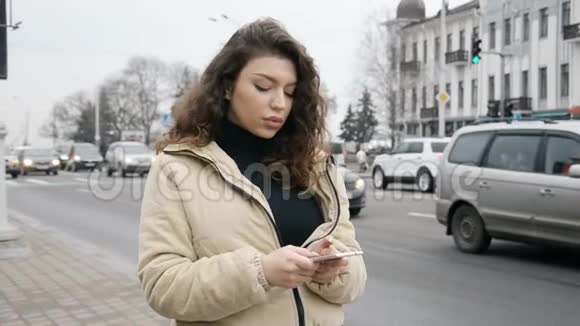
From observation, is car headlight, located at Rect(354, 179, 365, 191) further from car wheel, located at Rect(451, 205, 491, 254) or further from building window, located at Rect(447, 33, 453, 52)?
building window, located at Rect(447, 33, 453, 52)

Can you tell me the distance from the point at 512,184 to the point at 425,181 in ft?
44.3

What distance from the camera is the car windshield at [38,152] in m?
37.2

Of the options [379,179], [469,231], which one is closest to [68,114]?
[379,179]

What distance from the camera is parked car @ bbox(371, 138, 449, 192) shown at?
70.6 feet

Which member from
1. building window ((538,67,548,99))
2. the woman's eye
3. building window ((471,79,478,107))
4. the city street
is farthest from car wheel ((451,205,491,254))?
building window ((471,79,478,107))

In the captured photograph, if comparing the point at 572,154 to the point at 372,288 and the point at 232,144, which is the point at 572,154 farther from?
the point at 232,144

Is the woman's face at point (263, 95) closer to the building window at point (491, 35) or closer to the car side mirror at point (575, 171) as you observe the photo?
the car side mirror at point (575, 171)

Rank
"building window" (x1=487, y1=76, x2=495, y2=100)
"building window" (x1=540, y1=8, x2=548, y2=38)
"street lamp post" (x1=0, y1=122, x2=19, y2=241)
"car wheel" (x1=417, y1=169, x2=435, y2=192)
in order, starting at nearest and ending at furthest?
1. "street lamp post" (x1=0, y1=122, x2=19, y2=241)
2. "car wheel" (x1=417, y1=169, x2=435, y2=192)
3. "building window" (x1=540, y1=8, x2=548, y2=38)
4. "building window" (x1=487, y1=76, x2=495, y2=100)

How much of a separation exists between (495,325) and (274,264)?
435cm

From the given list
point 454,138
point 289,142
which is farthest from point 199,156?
point 454,138

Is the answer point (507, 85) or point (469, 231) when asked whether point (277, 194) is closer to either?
point (469, 231)

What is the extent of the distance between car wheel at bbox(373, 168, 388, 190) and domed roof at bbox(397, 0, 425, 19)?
3844 cm

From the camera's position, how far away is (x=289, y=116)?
212 centimetres

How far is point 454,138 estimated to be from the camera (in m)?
9.65
